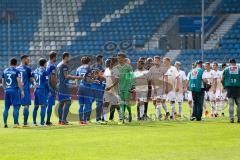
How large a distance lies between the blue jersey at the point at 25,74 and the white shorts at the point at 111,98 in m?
3.08

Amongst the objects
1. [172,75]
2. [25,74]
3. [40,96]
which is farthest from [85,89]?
[172,75]

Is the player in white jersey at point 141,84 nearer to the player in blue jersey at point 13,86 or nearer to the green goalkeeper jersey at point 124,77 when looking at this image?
the green goalkeeper jersey at point 124,77

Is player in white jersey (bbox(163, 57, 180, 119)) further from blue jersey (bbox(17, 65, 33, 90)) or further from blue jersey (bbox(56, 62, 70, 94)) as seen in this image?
blue jersey (bbox(17, 65, 33, 90))

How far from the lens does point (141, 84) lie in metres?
26.7

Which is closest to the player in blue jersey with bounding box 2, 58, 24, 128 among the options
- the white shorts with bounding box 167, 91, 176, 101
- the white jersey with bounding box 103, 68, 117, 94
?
the white jersey with bounding box 103, 68, 117, 94

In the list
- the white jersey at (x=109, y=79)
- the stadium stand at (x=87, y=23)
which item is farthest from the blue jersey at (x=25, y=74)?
the stadium stand at (x=87, y=23)

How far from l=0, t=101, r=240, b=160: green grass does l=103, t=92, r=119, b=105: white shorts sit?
1875 millimetres

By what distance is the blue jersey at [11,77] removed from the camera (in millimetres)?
22391

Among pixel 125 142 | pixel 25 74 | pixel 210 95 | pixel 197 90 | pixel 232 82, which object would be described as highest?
pixel 25 74

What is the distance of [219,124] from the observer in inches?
925

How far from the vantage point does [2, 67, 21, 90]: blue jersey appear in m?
22.4

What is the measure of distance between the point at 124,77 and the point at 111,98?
149 cm

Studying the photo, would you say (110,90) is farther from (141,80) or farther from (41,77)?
(41,77)

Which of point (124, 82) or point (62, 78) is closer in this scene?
point (62, 78)
